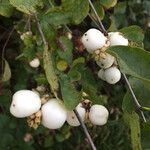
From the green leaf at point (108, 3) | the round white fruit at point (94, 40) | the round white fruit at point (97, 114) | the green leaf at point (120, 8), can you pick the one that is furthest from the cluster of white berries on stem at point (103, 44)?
the green leaf at point (120, 8)

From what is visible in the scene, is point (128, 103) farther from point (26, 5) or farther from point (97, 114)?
point (26, 5)

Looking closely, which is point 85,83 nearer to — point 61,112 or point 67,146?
point 61,112

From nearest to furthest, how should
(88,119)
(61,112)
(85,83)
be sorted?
(61,112) → (88,119) → (85,83)

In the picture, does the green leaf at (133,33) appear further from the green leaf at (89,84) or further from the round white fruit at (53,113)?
Answer: the round white fruit at (53,113)

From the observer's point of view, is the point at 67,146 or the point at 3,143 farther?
the point at 67,146

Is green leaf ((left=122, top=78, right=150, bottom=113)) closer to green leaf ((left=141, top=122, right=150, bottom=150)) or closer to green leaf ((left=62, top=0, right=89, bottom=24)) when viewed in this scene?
green leaf ((left=141, top=122, right=150, bottom=150))

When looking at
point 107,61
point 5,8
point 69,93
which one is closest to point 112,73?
point 107,61

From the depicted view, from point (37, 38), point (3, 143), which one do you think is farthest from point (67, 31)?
point (3, 143)
